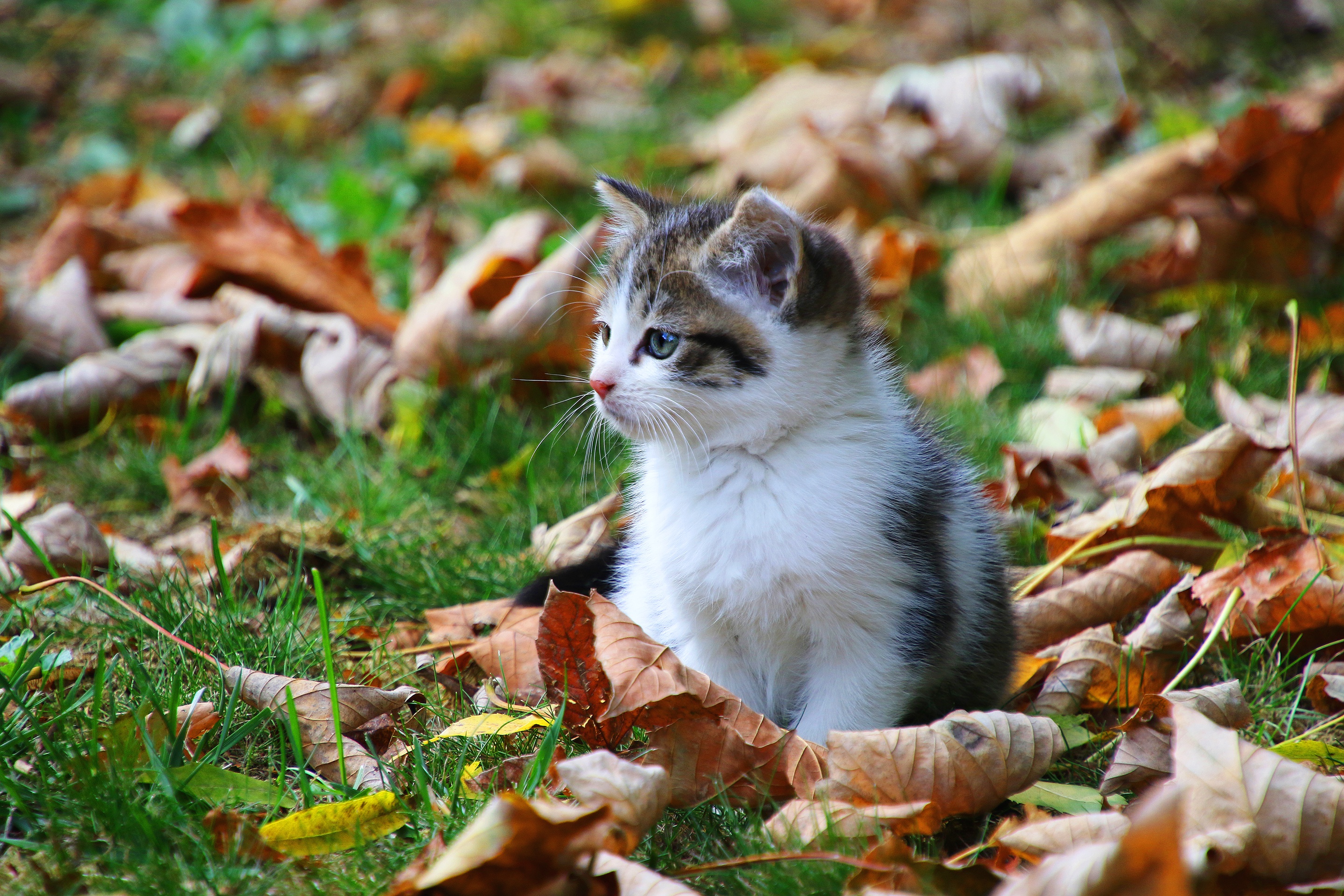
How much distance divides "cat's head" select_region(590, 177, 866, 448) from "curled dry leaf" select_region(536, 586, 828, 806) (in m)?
0.41

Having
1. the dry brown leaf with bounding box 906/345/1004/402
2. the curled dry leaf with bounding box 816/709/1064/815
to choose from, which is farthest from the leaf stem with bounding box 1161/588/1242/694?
the dry brown leaf with bounding box 906/345/1004/402

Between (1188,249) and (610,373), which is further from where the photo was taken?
(1188,249)

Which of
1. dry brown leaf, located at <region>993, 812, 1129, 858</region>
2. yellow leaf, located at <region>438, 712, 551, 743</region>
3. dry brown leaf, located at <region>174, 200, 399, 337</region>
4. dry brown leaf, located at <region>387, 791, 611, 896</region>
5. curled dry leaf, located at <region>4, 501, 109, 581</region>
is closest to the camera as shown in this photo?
dry brown leaf, located at <region>387, 791, 611, 896</region>

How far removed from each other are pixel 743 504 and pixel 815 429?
213 mm

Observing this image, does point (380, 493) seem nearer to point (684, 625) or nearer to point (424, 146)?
point (684, 625)

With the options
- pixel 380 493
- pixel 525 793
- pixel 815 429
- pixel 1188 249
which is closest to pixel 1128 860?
pixel 525 793

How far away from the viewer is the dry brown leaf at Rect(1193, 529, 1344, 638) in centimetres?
216

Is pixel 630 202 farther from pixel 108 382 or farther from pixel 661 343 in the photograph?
pixel 108 382

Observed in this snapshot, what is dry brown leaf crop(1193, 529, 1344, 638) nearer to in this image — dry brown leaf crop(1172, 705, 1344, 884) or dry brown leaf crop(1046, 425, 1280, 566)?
dry brown leaf crop(1046, 425, 1280, 566)

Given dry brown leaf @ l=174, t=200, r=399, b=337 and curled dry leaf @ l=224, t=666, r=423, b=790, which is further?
dry brown leaf @ l=174, t=200, r=399, b=337

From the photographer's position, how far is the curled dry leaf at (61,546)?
8.25 feet

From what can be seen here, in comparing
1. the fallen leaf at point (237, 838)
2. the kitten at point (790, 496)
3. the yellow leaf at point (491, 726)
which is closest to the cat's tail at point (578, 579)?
the kitten at point (790, 496)

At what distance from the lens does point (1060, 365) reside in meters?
3.61

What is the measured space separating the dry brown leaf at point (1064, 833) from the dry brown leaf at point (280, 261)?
2799mm
